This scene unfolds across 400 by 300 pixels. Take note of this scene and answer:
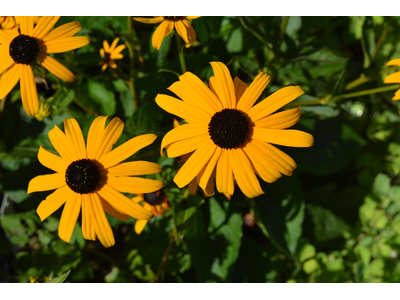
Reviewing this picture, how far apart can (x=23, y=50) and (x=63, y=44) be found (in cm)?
15

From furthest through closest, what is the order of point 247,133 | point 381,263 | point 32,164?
point 32,164
point 381,263
point 247,133

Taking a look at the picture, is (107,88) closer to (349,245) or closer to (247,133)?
(247,133)

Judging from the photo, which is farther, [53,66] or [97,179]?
[53,66]

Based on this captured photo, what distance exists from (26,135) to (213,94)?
1454 mm

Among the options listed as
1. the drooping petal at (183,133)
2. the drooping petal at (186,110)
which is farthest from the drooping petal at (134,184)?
the drooping petal at (186,110)

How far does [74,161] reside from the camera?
122cm

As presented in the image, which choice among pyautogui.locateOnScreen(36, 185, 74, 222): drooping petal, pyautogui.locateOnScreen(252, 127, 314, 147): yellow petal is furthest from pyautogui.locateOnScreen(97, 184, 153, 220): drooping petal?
pyautogui.locateOnScreen(252, 127, 314, 147): yellow petal

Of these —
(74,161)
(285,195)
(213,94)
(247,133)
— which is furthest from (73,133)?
(285,195)

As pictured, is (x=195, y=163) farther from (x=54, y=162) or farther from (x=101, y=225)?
(x=54, y=162)

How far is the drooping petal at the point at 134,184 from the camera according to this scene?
1150mm

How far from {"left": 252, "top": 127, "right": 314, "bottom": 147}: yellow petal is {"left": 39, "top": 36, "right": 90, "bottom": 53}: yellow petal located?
0.80m


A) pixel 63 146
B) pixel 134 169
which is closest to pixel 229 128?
pixel 134 169

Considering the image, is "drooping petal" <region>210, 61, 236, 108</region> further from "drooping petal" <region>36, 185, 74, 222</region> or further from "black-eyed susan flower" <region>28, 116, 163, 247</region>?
"drooping petal" <region>36, 185, 74, 222</region>

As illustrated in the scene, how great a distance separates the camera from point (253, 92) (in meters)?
1.14
